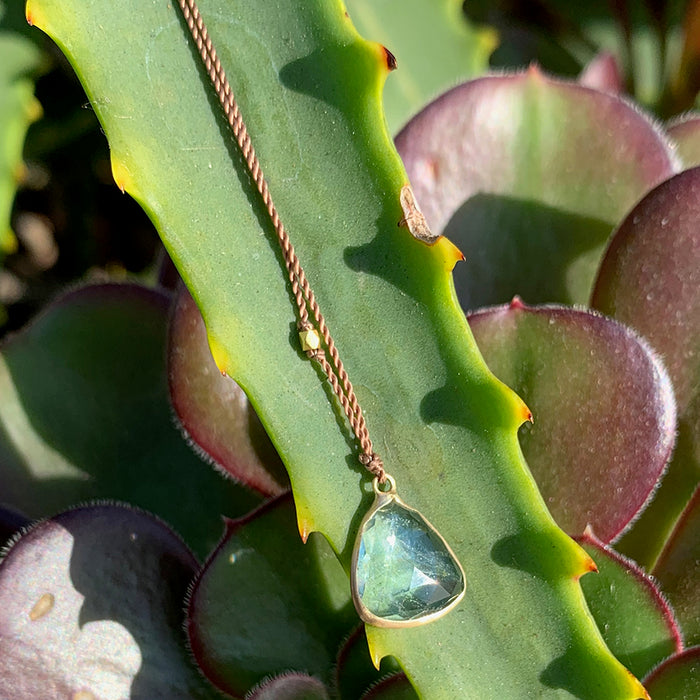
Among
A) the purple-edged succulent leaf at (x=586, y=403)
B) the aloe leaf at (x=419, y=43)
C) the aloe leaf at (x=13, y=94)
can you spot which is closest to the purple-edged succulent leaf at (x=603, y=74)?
the aloe leaf at (x=419, y=43)

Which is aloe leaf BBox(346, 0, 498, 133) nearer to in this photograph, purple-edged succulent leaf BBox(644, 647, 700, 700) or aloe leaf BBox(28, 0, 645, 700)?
aloe leaf BBox(28, 0, 645, 700)

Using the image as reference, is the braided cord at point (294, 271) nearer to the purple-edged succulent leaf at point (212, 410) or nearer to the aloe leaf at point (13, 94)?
the purple-edged succulent leaf at point (212, 410)

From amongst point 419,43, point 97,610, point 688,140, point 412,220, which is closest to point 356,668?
point 97,610

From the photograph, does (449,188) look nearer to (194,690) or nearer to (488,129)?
(488,129)

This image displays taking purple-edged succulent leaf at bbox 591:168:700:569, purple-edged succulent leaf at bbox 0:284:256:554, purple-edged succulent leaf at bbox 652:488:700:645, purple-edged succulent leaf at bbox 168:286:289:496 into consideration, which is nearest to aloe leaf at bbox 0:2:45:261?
purple-edged succulent leaf at bbox 0:284:256:554

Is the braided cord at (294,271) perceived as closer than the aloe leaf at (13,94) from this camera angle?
Yes

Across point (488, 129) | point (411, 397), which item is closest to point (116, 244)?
point (488, 129)

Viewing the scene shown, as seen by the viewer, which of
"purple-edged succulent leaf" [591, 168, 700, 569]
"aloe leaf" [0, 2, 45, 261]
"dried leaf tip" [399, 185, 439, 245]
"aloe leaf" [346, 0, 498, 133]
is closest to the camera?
"dried leaf tip" [399, 185, 439, 245]
